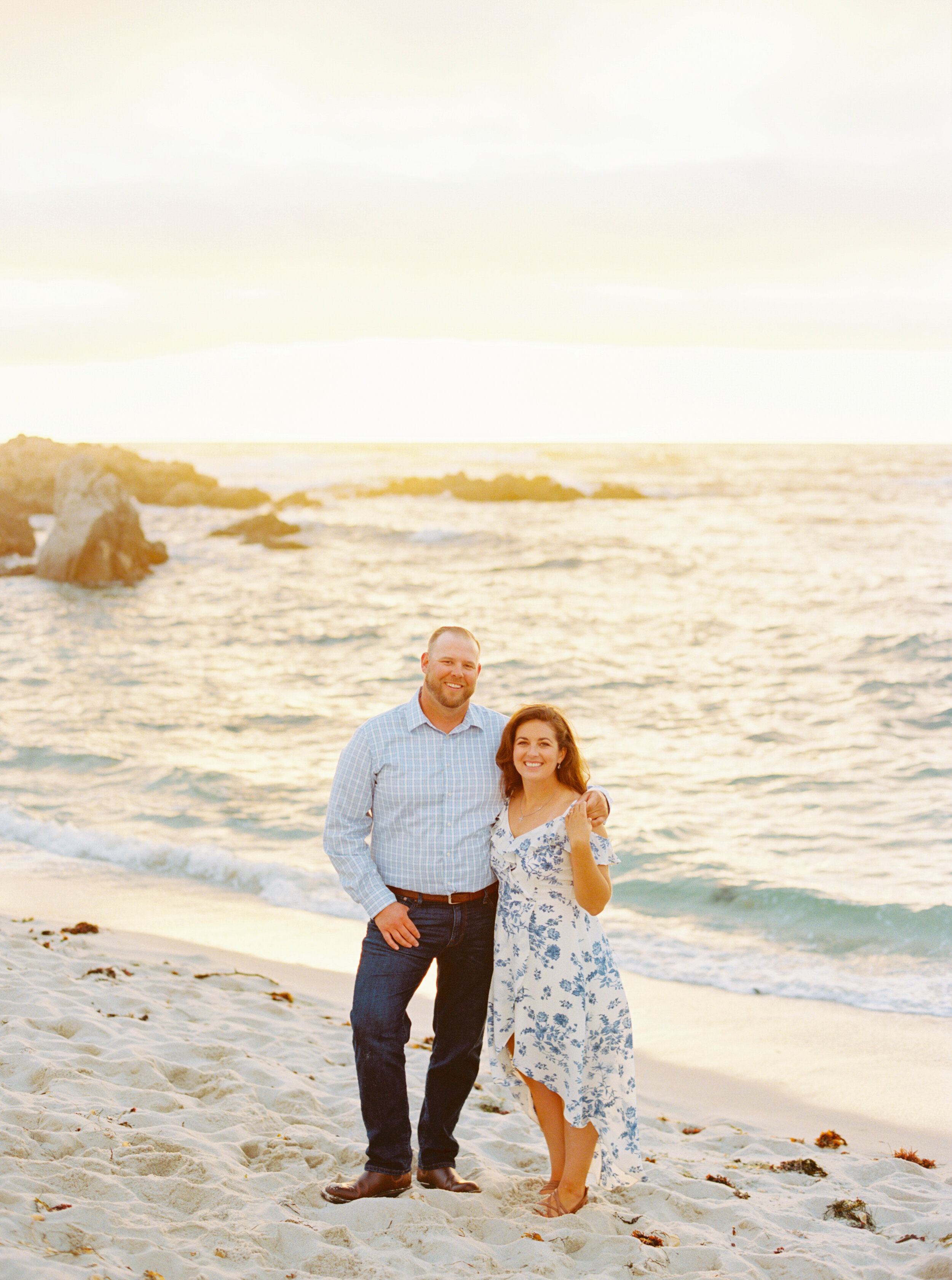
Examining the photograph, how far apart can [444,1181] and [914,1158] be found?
7.20 ft

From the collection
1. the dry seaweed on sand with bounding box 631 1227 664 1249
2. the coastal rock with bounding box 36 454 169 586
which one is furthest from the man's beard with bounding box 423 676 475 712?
the coastal rock with bounding box 36 454 169 586

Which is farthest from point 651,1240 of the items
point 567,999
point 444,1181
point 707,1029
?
point 707,1029

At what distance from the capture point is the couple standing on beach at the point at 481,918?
3592mm

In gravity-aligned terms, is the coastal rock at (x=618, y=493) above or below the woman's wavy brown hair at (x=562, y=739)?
above

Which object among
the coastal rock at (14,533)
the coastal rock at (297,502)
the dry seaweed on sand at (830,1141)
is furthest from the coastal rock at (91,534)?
the dry seaweed on sand at (830,1141)

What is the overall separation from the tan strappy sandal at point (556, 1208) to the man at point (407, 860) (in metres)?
0.48

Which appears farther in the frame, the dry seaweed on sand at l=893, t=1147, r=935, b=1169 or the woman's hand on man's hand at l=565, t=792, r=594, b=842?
the dry seaweed on sand at l=893, t=1147, r=935, b=1169

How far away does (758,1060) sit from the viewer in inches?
238

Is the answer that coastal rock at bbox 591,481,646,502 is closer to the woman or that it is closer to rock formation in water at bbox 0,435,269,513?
rock formation in water at bbox 0,435,269,513

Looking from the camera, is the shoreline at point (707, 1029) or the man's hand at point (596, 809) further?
the shoreline at point (707, 1029)

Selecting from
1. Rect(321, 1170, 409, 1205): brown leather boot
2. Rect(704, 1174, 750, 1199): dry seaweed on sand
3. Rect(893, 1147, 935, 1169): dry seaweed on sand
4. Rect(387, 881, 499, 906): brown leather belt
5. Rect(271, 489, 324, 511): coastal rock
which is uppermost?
Rect(271, 489, 324, 511): coastal rock

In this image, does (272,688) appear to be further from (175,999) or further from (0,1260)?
(0,1260)

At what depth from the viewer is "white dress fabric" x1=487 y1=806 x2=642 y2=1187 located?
11.7 feet

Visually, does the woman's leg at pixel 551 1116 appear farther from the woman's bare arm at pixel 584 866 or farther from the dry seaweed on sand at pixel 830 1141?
the dry seaweed on sand at pixel 830 1141
